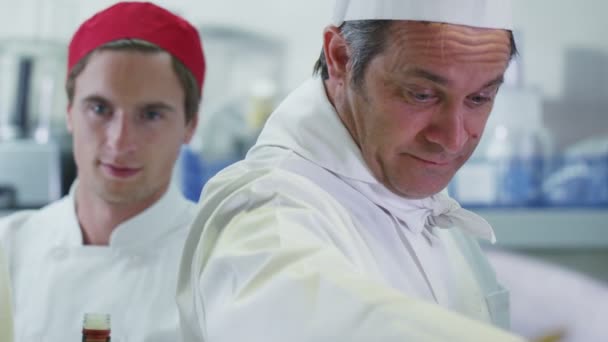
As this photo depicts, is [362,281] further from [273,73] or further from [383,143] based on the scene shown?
[273,73]

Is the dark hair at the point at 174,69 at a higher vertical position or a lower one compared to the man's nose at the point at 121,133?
higher

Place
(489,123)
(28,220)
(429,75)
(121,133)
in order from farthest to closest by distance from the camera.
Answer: (489,123)
(28,220)
(121,133)
(429,75)

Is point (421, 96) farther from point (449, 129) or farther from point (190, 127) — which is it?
point (190, 127)

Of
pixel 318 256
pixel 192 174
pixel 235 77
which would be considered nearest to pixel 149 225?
pixel 318 256

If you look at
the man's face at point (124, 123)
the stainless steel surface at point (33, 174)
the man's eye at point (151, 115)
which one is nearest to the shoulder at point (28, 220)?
the man's face at point (124, 123)

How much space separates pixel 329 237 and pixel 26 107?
2.46m

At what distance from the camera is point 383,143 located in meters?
0.86

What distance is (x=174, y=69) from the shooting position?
4.77 feet

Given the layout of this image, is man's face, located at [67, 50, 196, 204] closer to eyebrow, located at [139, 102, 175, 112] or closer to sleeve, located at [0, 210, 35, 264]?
eyebrow, located at [139, 102, 175, 112]

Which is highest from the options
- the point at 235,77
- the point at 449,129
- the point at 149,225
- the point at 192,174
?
the point at 449,129

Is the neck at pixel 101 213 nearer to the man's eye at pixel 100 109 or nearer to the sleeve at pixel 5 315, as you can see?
the man's eye at pixel 100 109

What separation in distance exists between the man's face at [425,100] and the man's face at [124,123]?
1.96ft

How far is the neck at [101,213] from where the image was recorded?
1.47 metres

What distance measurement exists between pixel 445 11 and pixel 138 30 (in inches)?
29.1
